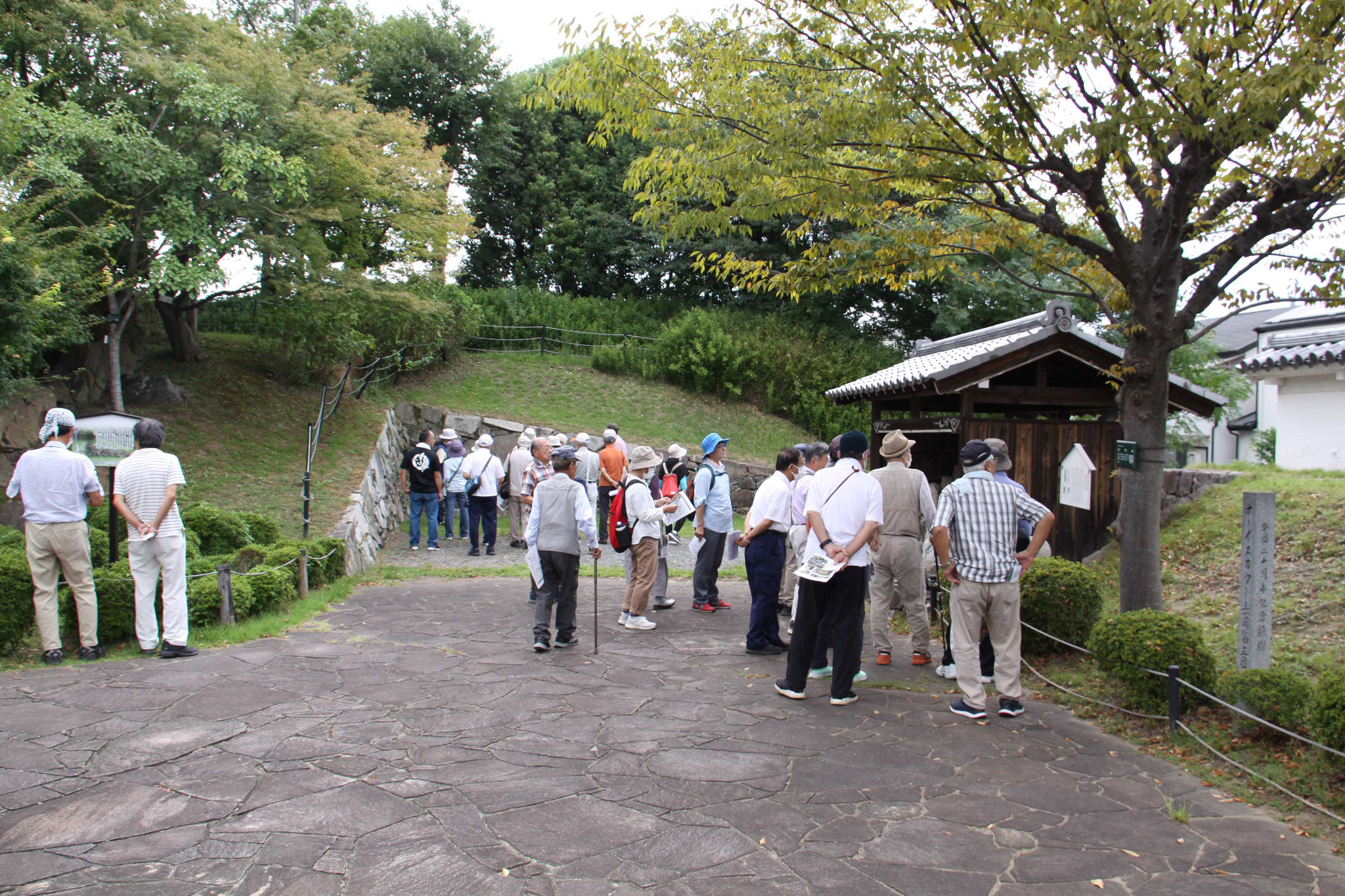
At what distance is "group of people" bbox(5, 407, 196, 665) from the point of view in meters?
6.36

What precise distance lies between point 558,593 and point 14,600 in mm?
4217

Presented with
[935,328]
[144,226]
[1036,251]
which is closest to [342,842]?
[1036,251]

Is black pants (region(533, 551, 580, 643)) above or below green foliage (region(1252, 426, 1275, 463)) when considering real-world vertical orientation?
below

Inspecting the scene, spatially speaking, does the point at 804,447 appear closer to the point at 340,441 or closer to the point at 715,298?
the point at 340,441

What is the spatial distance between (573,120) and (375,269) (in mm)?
14909

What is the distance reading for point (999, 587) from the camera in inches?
217

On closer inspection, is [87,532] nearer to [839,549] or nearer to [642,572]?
[642,572]

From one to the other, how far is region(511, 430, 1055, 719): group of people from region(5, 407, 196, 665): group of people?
2.86m

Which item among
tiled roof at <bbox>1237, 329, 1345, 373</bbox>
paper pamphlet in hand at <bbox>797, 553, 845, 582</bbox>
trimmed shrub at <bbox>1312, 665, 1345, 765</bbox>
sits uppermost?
tiled roof at <bbox>1237, 329, 1345, 373</bbox>

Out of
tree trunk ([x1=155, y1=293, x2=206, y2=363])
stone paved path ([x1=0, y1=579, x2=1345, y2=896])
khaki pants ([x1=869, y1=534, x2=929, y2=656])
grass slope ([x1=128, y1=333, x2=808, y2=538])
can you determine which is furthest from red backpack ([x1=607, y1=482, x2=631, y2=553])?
tree trunk ([x1=155, y1=293, x2=206, y2=363])

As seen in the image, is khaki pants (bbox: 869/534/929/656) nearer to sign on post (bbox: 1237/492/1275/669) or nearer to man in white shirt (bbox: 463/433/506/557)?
sign on post (bbox: 1237/492/1275/669)

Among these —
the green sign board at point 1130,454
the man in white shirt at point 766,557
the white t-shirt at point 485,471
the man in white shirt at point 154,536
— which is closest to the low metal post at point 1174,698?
the green sign board at point 1130,454

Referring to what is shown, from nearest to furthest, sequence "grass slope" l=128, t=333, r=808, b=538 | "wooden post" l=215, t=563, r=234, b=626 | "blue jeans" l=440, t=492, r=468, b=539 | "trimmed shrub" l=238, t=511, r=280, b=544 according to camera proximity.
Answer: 1. "wooden post" l=215, t=563, r=234, b=626
2. "trimmed shrub" l=238, t=511, r=280, b=544
3. "grass slope" l=128, t=333, r=808, b=538
4. "blue jeans" l=440, t=492, r=468, b=539

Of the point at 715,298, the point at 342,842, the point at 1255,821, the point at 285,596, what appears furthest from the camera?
the point at 715,298
